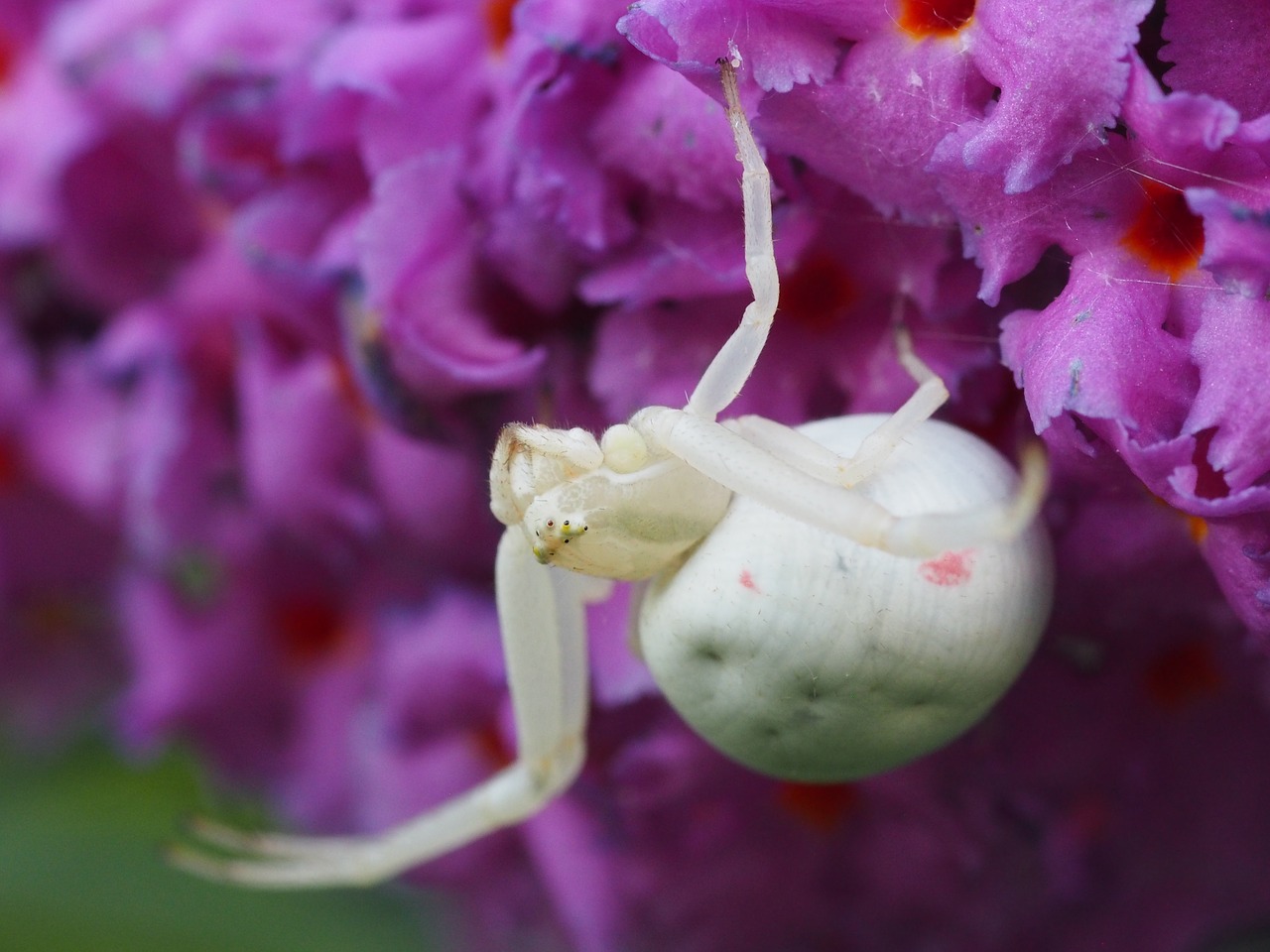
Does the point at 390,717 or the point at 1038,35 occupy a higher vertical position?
the point at 1038,35

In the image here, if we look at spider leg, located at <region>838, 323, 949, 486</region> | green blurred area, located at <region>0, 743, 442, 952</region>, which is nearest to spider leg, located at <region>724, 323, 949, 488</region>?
spider leg, located at <region>838, 323, 949, 486</region>

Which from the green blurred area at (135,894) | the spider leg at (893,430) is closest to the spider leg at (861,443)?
the spider leg at (893,430)

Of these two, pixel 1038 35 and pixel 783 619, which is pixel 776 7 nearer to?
pixel 1038 35

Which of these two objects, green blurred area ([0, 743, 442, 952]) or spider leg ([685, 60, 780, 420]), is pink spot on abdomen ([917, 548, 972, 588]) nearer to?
spider leg ([685, 60, 780, 420])

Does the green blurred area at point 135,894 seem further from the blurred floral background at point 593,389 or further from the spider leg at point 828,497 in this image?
the spider leg at point 828,497

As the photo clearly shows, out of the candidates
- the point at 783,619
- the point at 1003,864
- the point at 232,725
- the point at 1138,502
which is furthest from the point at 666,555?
the point at 232,725
